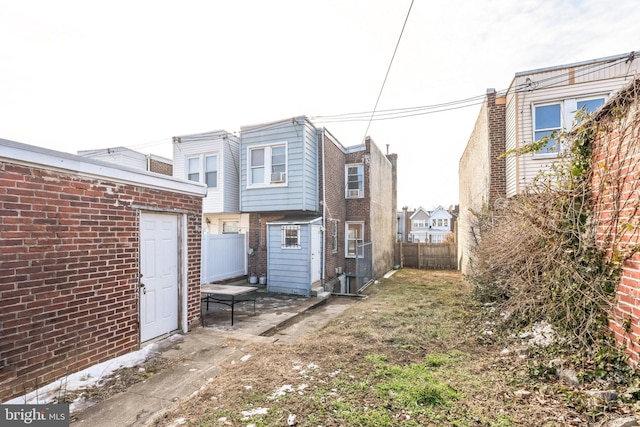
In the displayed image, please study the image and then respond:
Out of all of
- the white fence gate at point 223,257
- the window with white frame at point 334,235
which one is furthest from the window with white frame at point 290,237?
the window with white frame at point 334,235

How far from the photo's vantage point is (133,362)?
4395 millimetres

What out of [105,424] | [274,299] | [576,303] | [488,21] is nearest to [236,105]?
[274,299]

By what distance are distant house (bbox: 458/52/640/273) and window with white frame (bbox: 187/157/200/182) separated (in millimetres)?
11635

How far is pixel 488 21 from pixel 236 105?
29.8ft

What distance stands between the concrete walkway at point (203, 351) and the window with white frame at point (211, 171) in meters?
5.65

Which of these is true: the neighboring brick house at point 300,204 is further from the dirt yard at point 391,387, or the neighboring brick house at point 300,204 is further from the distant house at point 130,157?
the distant house at point 130,157

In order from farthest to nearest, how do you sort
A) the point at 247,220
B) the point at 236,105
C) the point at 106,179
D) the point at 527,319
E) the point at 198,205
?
the point at 247,220, the point at 236,105, the point at 198,205, the point at 527,319, the point at 106,179

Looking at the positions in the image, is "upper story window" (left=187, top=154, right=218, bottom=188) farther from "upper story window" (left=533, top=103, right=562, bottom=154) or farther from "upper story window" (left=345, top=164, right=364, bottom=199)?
"upper story window" (left=533, top=103, right=562, bottom=154)

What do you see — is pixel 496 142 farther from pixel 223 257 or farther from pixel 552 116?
pixel 223 257

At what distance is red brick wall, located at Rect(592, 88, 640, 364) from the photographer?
2750 mm

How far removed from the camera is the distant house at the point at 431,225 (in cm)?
4169

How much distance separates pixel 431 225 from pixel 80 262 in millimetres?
46420

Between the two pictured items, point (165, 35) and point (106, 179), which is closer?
point (106, 179)

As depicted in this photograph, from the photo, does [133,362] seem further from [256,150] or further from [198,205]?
[256,150]
